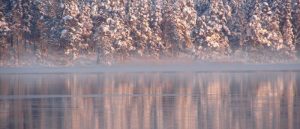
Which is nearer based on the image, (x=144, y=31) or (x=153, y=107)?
(x=153, y=107)

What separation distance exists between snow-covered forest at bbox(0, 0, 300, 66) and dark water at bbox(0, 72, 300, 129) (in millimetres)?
45108

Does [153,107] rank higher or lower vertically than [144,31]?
lower

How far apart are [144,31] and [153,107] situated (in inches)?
2460

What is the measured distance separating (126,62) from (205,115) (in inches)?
2526

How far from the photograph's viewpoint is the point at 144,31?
317ft

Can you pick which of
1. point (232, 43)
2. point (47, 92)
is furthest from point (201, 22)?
point (47, 92)

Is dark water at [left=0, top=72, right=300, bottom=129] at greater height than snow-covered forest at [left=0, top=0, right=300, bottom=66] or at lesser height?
lesser

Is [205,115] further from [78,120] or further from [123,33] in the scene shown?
[123,33]

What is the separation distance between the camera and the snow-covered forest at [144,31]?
94.4 metres

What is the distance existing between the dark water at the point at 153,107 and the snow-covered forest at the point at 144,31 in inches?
1776

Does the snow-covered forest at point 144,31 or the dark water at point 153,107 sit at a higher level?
the snow-covered forest at point 144,31

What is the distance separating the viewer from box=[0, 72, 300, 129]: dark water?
2812cm

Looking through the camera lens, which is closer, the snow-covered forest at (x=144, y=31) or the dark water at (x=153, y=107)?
the dark water at (x=153, y=107)

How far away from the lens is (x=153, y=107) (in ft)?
113
